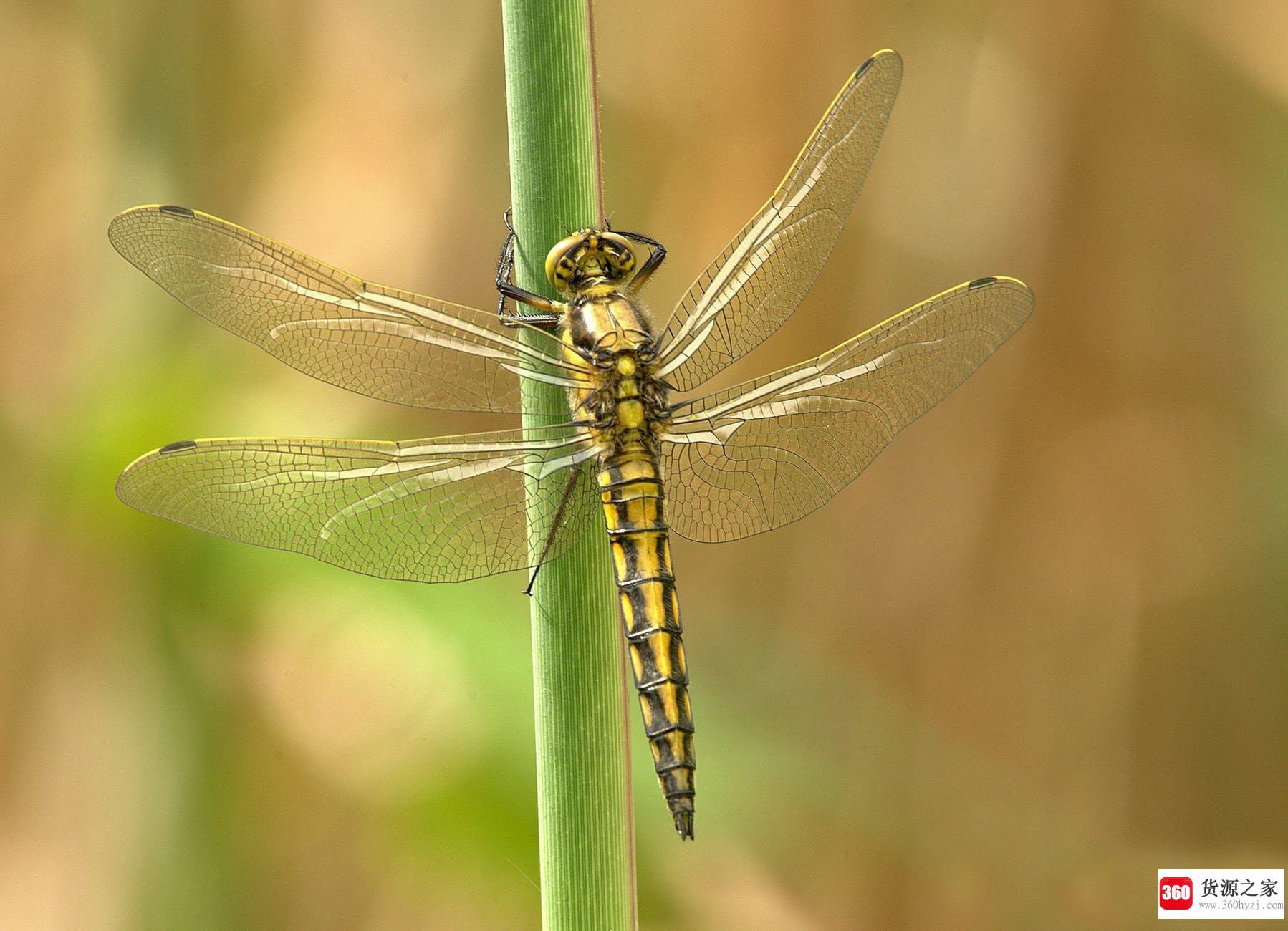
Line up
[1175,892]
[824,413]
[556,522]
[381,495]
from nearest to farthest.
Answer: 1. [556,522]
2. [381,495]
3. [824,413]
4. [1175,892]

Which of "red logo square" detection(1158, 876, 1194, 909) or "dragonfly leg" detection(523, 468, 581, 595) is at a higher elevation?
"dragonfly leg" detection(523, 468, 581, 595)

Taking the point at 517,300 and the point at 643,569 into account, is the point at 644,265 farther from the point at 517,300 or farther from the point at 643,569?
the point at 643,569

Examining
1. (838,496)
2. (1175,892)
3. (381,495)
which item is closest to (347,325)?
(381,495)

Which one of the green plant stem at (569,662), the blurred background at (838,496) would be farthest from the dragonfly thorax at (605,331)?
the blurred background at (838,496)

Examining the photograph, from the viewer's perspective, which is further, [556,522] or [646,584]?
[646,584]

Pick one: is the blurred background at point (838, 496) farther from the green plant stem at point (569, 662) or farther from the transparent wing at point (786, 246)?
the green plant stem at point (569, 662)

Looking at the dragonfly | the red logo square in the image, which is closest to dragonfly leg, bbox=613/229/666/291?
the dragonfly

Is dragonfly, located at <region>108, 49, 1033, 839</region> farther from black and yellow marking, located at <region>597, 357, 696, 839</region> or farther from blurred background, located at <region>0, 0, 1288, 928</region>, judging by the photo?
blurred background, located at <region>0, 0, 1288, 928</region>
